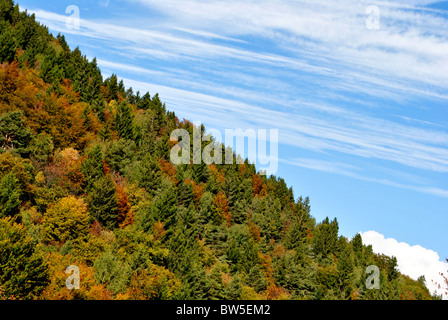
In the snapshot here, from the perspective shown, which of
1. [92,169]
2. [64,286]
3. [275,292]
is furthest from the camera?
[275,292]

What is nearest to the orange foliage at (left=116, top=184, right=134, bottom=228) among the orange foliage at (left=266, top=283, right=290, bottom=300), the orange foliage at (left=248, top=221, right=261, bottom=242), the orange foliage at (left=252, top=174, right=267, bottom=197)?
the orange foliage at (left=266, top=283, right=290, bottom=300)

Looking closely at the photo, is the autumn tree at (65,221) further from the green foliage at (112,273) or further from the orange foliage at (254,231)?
the orange foliage at (254,231)

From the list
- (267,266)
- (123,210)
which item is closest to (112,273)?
(123,210)

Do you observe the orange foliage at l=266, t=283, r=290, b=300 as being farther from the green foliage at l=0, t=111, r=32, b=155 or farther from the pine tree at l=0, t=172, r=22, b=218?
the green foliage at l=0, t=111, r=32, b=155

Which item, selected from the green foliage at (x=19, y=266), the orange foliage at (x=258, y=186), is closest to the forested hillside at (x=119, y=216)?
the green foliage at (x=19, y=266)

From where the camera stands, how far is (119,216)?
73.8 metres

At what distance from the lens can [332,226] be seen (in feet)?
445

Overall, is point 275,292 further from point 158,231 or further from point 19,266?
point 19,266

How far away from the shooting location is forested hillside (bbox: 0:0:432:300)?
53.4 meters

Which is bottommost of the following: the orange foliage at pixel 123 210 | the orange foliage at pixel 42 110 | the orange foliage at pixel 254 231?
the orange foliage at pixel 254 231

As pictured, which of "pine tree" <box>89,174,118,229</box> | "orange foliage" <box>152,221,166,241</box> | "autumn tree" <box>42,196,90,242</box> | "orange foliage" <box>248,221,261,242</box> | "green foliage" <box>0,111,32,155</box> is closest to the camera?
"autumn tree" <box>42,196,90,242</box>

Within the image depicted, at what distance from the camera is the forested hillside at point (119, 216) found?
2101 inches

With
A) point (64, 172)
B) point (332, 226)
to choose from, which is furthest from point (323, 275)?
point (64, 172)
